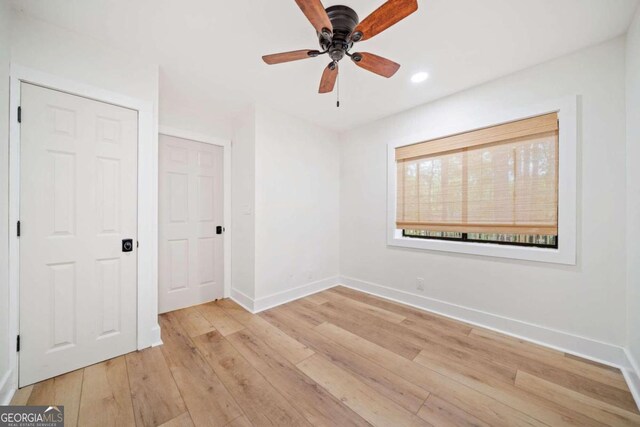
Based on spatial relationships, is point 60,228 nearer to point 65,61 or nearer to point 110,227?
point 110,227

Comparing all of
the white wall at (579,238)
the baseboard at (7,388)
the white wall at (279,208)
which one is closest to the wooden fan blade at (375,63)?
the white wall at (579,238)

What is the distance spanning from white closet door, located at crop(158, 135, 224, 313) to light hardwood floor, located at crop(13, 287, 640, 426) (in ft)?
2.23

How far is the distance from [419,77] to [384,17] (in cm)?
127

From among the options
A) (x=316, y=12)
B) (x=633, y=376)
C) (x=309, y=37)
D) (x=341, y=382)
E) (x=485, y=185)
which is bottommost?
(x=341, y=382)

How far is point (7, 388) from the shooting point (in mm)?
1512

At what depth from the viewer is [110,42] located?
1.92 metres

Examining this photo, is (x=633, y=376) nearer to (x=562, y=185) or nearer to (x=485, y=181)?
(x=562, y=185)

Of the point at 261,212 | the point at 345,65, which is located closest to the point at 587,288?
the point at 345,65

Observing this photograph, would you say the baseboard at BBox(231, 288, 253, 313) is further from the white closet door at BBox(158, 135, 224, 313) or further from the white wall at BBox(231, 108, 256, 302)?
the white closet door at BBox(158, 135, 224, 313)

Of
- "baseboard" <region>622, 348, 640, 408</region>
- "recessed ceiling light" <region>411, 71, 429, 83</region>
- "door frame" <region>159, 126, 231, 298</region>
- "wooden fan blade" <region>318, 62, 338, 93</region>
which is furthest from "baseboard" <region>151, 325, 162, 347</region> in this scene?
"baseboard" <region>622, 348, 640, 408</region>

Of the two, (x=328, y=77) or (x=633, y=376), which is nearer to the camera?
(x=633, y=376)

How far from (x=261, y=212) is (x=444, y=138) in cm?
243

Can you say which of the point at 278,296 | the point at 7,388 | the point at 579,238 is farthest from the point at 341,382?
the point at 579,238

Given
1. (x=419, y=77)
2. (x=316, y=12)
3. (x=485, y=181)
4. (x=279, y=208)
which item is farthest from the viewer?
(x=279, y=208)
